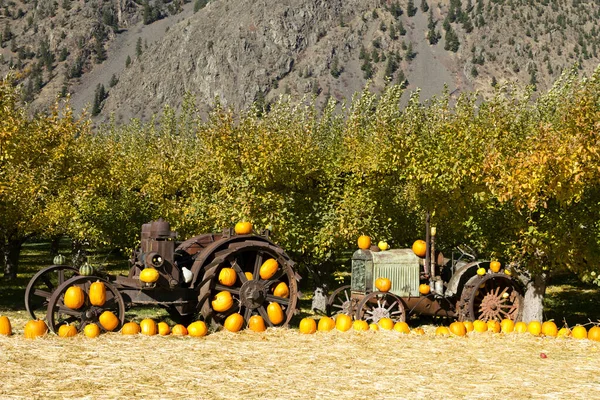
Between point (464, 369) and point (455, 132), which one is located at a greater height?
point (455, 132)

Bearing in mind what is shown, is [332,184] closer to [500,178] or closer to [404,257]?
[404,257]

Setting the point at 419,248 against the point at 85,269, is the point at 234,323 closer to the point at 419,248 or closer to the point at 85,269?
the point at 85,269

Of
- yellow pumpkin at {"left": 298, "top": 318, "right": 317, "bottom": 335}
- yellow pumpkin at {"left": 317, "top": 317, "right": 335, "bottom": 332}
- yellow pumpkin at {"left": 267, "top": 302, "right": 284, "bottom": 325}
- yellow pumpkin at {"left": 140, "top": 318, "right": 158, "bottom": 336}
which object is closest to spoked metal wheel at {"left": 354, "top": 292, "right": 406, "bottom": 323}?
yellow pumpkin at {"left": 317, "top": 317, "right": 335, "bottom": 332}

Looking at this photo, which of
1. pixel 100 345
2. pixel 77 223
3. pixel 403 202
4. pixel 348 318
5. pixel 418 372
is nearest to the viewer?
pixel 418 372

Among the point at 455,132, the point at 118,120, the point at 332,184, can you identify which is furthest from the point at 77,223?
the point at 118,120

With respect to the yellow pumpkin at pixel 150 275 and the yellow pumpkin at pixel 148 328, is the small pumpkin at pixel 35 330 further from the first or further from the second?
the yellow pumpkin at pixel 150 275

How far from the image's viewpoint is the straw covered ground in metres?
7.85

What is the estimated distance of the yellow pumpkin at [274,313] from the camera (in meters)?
12.8

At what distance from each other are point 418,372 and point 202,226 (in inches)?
413

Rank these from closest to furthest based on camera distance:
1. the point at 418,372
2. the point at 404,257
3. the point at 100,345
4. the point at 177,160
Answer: the point at 418,372 → the point at 100,345 → the point at 404,257 → the point at 177,160

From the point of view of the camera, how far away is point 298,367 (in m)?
9.34

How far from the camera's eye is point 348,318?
12867 millimetres

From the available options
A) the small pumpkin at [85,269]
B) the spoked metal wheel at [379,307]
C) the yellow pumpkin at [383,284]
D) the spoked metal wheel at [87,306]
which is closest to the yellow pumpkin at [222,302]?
the spoked metal wheel at [87,306]

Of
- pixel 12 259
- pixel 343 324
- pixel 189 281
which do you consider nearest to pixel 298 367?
pixel 343 324
